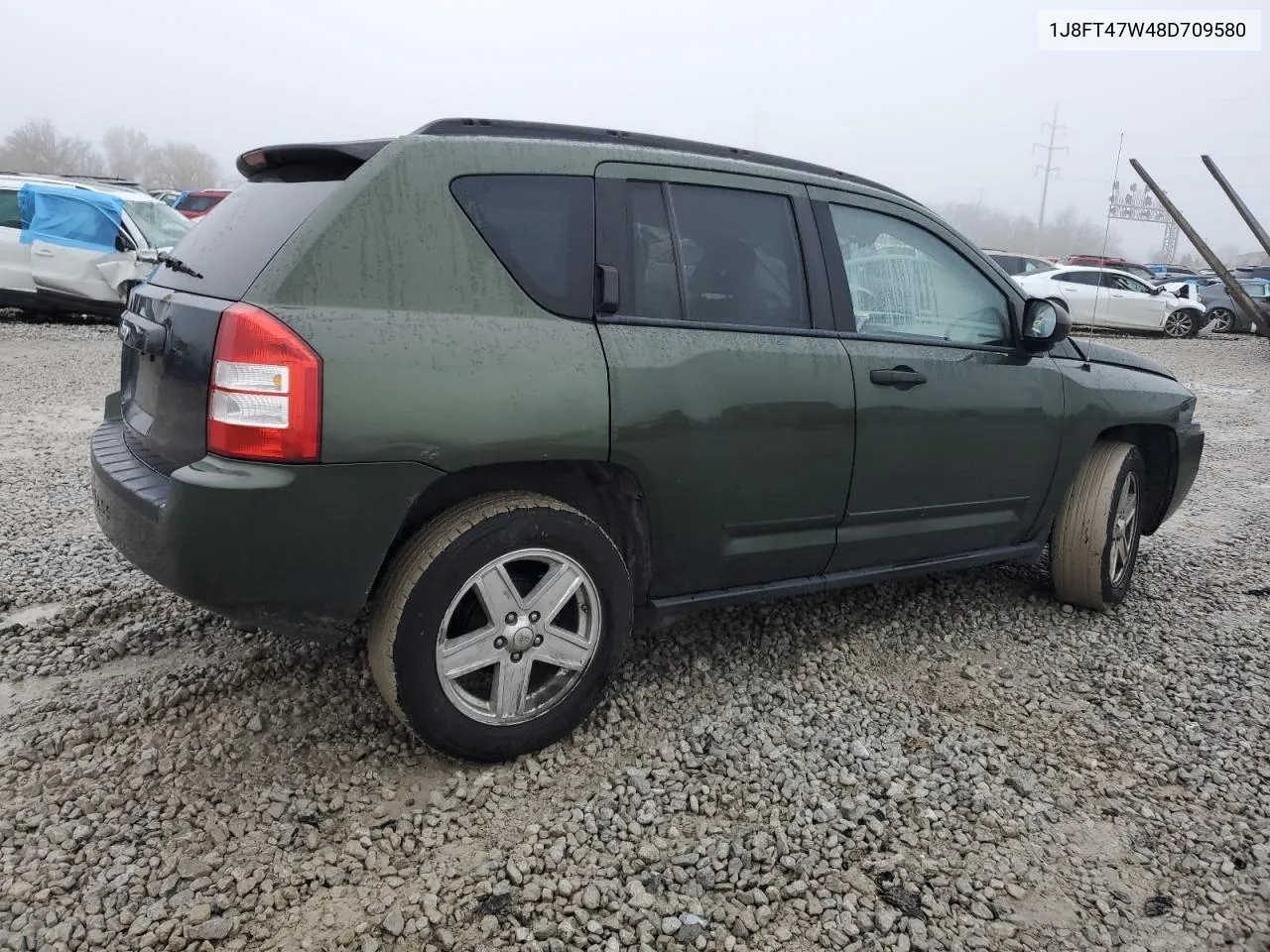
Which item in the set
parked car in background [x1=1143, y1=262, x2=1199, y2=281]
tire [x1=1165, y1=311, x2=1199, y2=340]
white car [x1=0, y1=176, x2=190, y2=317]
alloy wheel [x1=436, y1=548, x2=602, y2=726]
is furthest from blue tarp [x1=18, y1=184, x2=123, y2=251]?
parked car in background [x1=1143, y1=262, x2=1199, y2=281]

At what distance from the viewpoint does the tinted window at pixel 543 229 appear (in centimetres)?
261

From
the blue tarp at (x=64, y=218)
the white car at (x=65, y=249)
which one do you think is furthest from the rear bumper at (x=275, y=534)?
the blue tarp at (x=64, y=218)

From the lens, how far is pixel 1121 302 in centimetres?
2025

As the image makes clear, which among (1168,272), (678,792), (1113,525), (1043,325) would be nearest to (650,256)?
(678,792)

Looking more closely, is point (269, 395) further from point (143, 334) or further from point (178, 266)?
point (178, 266)

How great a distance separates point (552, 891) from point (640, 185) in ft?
6.55

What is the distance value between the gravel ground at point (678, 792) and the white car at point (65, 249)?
964 cm

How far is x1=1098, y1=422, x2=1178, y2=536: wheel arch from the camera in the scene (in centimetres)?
435

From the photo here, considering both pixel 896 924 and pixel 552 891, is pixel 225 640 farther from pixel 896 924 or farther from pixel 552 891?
pixel 896 924

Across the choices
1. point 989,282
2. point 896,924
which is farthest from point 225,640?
point 989,282

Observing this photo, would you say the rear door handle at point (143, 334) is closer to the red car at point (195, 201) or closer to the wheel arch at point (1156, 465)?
the wheel arch at point (1156, 465)

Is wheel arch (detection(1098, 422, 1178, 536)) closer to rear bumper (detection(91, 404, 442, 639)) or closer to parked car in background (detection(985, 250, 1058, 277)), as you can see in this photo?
rear bumper (detection(91, 404, 442, 639))

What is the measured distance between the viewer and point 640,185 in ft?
9.46

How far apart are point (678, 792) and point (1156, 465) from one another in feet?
10.2
